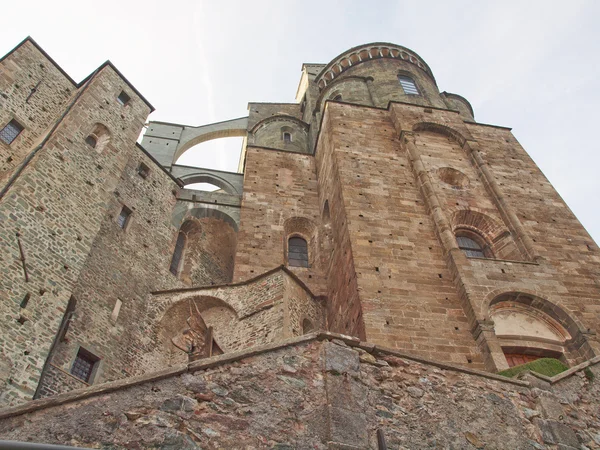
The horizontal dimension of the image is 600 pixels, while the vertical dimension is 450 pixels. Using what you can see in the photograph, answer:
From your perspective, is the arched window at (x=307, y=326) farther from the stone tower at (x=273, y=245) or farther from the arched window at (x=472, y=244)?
the arched window at (x=472, y=244)

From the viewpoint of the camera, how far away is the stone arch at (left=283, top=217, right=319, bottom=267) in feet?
56.3

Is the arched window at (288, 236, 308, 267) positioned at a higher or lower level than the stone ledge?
higher

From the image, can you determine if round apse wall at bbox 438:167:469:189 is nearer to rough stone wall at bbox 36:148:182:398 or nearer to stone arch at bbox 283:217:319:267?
stone arch at bbox 283:217:319:267

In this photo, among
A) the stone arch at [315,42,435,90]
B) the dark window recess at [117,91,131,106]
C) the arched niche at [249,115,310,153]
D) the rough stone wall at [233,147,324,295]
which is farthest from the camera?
the stone arch at [315,42,435,90]

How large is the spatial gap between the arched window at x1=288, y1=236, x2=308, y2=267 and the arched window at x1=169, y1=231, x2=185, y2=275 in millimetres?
3487

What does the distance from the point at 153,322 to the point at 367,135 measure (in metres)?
9.20

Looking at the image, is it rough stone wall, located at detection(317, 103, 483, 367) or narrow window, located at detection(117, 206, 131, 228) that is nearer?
rough stone wall, located at detection(317, 103, 483, 367)

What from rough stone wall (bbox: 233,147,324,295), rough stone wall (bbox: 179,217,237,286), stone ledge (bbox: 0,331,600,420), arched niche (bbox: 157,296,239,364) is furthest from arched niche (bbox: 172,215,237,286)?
stone ledge (bbox: 0,331,600,420)

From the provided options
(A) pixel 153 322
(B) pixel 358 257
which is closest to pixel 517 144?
(B) pixel 358 257

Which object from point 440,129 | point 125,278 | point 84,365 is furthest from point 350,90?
point 84,365

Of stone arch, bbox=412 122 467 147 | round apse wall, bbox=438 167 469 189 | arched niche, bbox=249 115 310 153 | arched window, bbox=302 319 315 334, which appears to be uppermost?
arched niche, bbox=249 115 310 153

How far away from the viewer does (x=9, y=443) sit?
2670 millimetres

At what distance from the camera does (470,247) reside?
14234mm

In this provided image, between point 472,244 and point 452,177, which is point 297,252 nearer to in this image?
point 452,177
